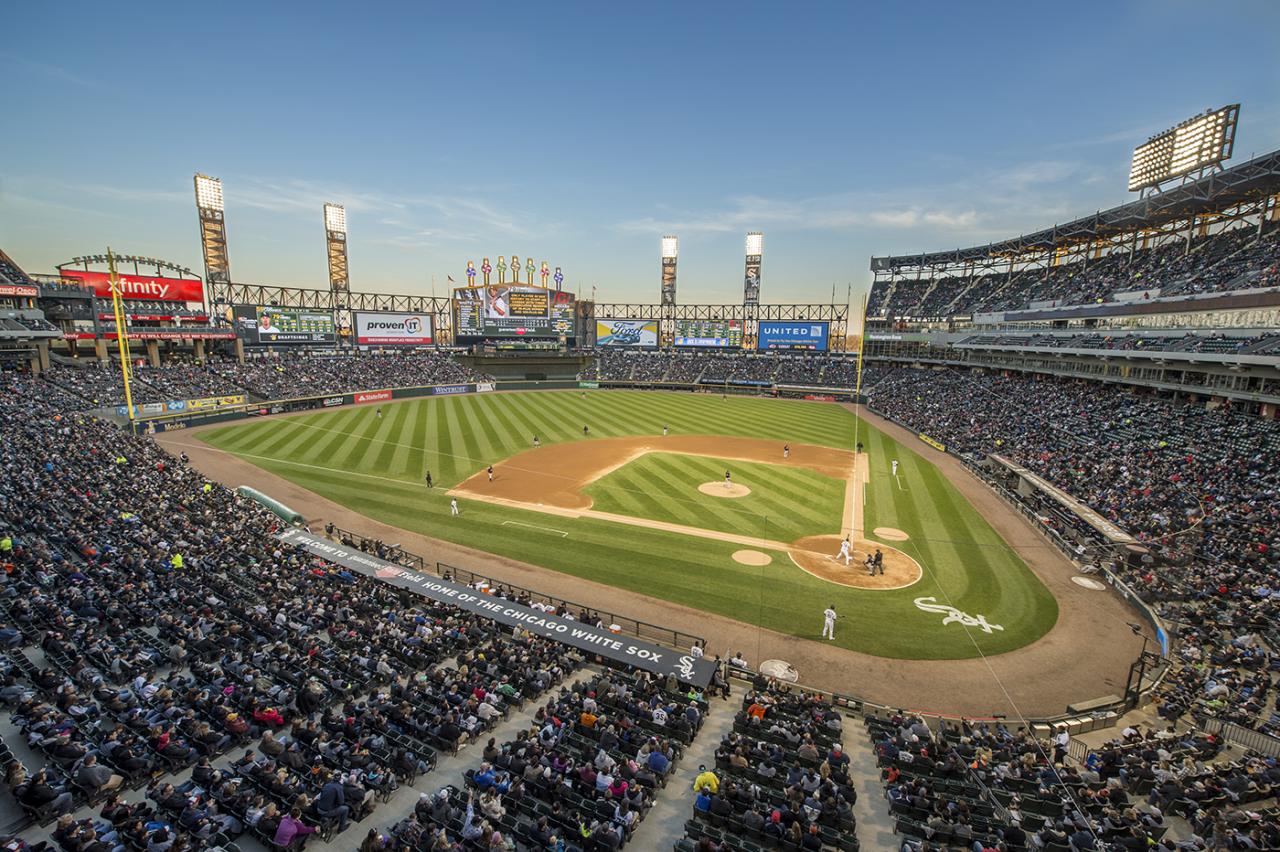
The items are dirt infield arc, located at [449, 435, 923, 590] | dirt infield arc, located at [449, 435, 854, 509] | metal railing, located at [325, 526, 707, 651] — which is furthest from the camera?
dirt infield arc, located at [449, 435, 854, 509]

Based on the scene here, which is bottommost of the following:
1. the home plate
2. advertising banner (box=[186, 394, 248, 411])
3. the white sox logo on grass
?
the white sox logo on grass

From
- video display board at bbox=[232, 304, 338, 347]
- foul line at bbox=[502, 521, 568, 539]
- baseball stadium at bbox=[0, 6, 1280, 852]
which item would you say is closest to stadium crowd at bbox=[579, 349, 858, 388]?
baseball stadium at bbox=[0, 6, 1280, 852]

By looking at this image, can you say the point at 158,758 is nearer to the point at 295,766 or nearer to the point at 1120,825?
the point at 295,766

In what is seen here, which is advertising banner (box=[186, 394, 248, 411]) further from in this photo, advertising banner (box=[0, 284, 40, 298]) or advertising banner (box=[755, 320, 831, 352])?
advertising banner (box=[755, 320, 831, 352])

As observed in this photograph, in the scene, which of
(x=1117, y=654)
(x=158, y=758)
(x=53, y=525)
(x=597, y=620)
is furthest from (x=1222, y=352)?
(x=53, y=525)

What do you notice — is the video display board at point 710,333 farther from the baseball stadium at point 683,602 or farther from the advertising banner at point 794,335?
the baseball stadium at point 683,602

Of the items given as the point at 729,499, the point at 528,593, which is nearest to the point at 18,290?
the point at 528,593
